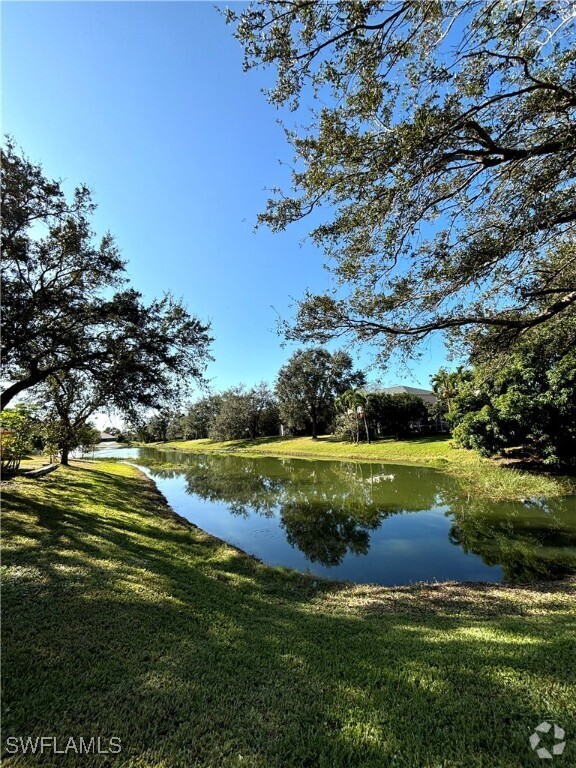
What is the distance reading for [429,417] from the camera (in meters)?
41.6

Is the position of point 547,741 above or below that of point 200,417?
below

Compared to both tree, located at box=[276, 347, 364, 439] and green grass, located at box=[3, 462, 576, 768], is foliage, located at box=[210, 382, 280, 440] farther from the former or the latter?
green grass, located at box=[3, 462, 576, 768]

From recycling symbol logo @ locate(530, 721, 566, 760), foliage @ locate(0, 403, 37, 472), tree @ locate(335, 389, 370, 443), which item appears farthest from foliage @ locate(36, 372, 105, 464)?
tree @ locate(335, 389, 370, 443)

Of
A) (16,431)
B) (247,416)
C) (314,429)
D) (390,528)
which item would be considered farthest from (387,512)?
(247,416)

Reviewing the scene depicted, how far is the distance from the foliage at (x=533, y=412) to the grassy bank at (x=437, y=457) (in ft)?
4.99

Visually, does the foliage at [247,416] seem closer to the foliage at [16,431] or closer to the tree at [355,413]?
the tree at [355,413]

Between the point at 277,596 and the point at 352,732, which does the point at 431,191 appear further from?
the point at 277,596

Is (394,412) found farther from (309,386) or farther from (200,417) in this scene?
(200,417)

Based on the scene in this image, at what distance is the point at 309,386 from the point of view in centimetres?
4900

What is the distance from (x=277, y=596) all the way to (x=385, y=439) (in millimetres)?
35317

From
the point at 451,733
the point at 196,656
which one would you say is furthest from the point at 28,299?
the point at 451,733

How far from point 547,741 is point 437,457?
26.9m

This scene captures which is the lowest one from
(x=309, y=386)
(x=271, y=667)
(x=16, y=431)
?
(x=271, y=667)

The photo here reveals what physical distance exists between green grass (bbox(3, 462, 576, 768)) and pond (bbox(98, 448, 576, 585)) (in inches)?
85.4
